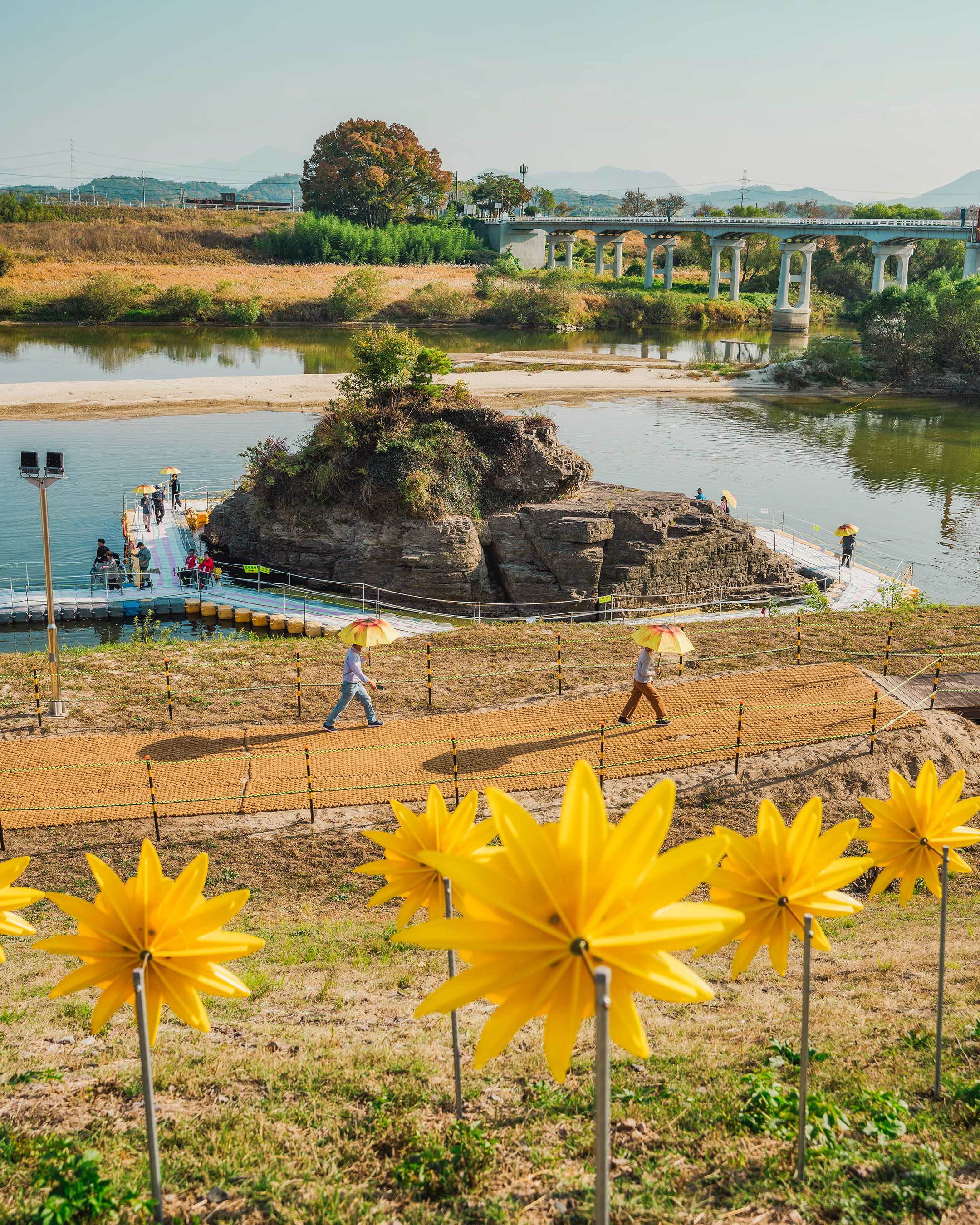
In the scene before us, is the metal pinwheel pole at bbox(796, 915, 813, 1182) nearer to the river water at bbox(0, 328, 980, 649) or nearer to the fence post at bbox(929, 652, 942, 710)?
the fence post at bbox(929, 652, 942, 710)

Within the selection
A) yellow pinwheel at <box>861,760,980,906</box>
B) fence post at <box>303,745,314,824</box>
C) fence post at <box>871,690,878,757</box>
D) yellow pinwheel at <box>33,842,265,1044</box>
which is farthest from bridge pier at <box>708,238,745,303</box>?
yellow pinwheel at <box>33,842,265,1044</box>

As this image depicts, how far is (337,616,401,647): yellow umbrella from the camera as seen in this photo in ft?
45.0

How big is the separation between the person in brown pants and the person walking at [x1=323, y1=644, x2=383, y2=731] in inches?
143

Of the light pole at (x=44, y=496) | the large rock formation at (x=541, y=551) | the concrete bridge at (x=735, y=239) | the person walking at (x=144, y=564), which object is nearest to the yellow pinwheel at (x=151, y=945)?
the light pole at (x=44, y=496)

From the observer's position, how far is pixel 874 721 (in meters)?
12.7

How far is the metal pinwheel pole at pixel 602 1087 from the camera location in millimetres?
2996

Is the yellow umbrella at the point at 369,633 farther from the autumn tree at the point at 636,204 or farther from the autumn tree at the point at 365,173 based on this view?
the autumn tree at the point at 636,204

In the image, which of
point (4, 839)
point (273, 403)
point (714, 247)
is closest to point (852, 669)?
point (4, 839)

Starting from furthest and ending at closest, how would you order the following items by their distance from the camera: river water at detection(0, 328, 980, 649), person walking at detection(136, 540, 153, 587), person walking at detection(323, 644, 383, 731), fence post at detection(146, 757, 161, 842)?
river water at detection(0, 328, 980, 649), person walking at detection(136, 540, 153, 587), person walking at detection(323, 644, 383, 731), fence post at detection(146, 757, 161, 842)

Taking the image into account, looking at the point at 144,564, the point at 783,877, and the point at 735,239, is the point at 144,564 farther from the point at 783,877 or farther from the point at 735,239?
the point at 735,239

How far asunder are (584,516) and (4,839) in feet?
58.2

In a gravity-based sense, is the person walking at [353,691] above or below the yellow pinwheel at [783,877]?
below

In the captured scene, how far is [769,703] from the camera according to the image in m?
14.1

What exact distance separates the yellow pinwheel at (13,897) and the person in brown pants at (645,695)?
914cm
